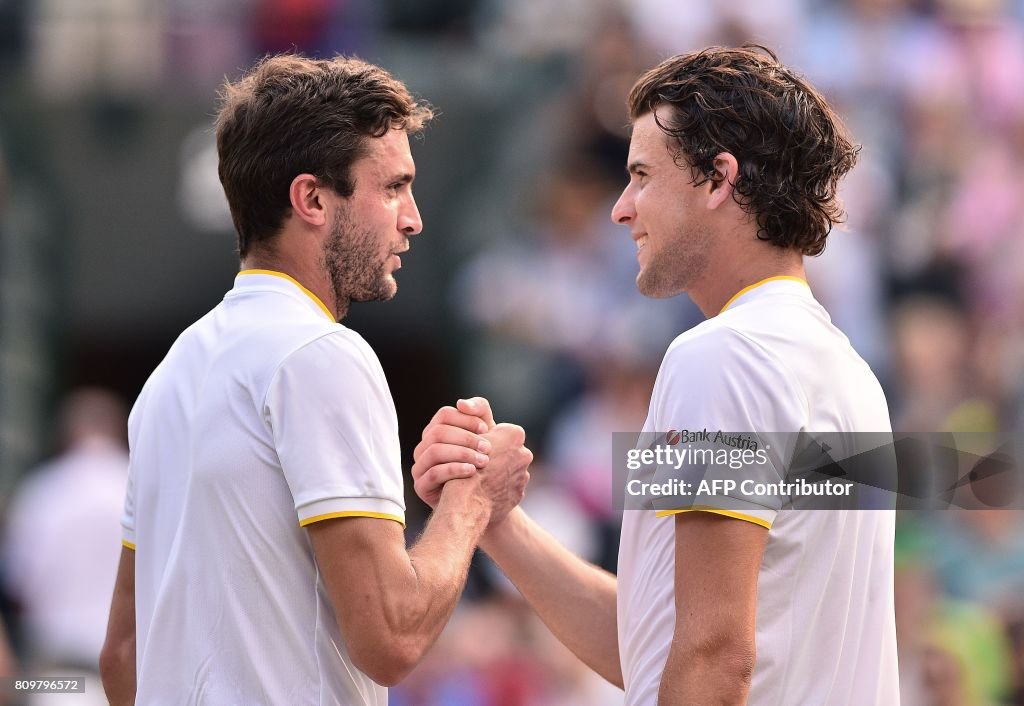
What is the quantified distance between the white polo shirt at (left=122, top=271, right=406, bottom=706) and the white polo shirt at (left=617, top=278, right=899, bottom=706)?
53 cm

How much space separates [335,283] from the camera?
117 inches

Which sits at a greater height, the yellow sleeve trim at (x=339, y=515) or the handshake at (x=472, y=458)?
the handshake at (x=472, y=458)

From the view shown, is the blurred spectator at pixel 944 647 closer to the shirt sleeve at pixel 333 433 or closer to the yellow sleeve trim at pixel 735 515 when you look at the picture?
the yellow sleeve trim at pixel 735 515

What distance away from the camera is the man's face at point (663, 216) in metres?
2.97

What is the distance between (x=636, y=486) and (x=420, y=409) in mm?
5522

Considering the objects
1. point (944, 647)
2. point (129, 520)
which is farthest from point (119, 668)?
point (944, 647)

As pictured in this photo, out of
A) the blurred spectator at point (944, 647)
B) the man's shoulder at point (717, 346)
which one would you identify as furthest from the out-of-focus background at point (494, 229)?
the man's shoulder at point (717, 346)

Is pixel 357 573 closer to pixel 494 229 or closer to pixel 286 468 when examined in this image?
pixel 286 468

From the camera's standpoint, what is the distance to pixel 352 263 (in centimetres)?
298

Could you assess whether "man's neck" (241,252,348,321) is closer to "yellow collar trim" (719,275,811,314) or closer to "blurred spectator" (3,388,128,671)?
"yellow collar trim" (719,275,811,314)

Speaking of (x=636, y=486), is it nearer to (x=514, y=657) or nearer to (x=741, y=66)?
(x=741, y=66)

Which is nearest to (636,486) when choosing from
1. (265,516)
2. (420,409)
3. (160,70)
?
(265,516)

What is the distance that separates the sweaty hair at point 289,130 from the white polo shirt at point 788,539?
0.81 m

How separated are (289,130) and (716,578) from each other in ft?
4.09
